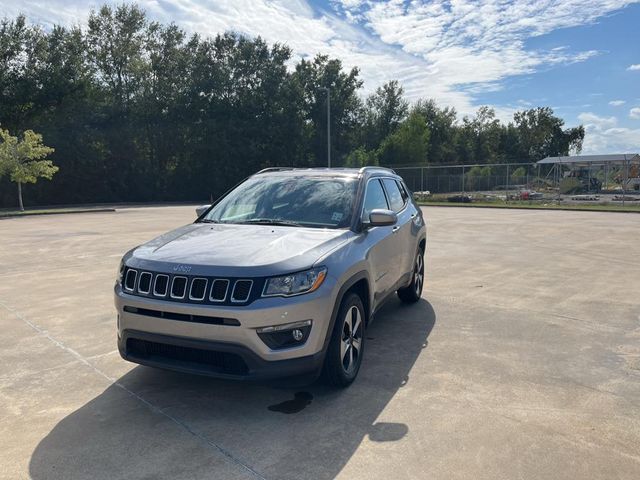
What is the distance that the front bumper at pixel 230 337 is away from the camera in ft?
11.2

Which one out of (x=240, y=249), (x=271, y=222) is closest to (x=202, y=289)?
(x=240, y=249)

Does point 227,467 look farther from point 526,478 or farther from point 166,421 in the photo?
point 526,478

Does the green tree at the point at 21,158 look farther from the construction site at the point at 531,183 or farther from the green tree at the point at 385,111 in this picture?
the green tree at the point at 385,111

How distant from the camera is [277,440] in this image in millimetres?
3314

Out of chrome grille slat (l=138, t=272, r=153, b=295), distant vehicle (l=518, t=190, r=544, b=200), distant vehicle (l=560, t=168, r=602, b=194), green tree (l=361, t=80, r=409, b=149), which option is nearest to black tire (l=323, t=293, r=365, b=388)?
chrome grille slat (l=138, t=272, r=153, b=295)

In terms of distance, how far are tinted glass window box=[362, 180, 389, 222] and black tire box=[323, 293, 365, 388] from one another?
3.08 feet

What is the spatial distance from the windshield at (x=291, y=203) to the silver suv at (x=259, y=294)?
0.02 metres

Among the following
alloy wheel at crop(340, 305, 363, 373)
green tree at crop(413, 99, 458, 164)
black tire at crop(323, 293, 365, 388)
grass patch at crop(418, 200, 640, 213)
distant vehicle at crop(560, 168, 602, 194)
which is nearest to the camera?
black tire at crop(323, 293, 365, 388)

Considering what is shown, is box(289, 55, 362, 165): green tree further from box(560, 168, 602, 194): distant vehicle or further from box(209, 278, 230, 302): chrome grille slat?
box(209, 278, 230, 302): chrome grille slat

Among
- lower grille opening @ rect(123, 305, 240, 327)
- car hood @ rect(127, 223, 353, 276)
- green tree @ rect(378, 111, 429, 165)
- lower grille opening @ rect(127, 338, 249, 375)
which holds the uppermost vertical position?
green tree @ rect(378, 111, 429, 165)

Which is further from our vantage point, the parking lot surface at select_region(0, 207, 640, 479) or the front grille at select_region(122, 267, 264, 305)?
the front grille at select_region(122, 267, 264, 305)

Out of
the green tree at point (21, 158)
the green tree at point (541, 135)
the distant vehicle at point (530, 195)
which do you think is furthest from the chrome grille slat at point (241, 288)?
the green tree at point (541, 135)

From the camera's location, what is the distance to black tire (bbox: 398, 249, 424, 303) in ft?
21.9

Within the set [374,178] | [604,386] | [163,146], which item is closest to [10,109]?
[163,146]
